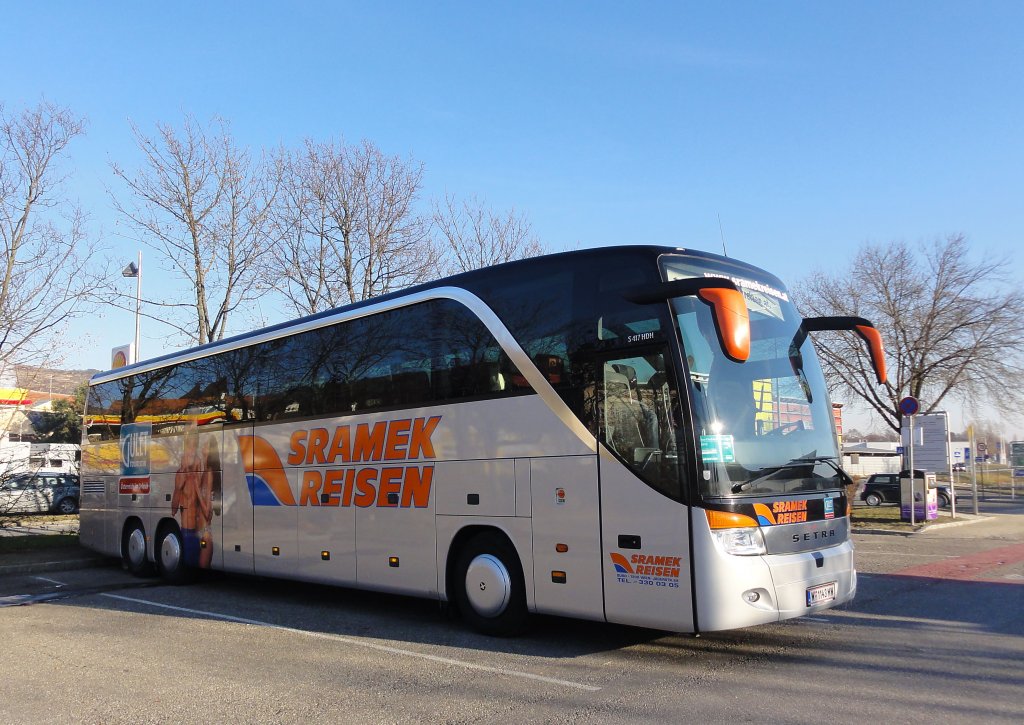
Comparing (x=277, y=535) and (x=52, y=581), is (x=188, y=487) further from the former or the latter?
(x=52, y=581)

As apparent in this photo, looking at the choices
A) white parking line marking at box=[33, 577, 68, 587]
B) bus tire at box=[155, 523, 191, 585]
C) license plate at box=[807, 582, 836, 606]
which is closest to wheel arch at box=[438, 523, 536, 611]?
license plate at box=[807, 582, 836, 606]

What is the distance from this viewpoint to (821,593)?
7031 mm

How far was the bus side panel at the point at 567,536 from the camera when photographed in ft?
23.9

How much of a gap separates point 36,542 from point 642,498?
54.4ft

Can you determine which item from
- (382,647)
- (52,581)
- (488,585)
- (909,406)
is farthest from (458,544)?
(909,406)

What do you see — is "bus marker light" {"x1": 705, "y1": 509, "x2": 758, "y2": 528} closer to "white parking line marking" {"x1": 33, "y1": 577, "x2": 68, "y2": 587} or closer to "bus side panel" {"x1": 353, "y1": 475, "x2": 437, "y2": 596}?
"bus side panel" {"x1": 353, "y1": 475, "x2": 437, "y2": 596}

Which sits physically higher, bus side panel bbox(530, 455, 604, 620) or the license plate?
bus side panel bbox(530, 455, 604, 620)

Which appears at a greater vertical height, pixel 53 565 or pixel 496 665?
pixel 496 665

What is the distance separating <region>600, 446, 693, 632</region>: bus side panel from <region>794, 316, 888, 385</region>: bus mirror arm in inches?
92.4

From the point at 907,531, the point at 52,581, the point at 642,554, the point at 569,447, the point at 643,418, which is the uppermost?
the point at 643,418

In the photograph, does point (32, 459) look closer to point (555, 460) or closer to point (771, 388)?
point (555, 460)

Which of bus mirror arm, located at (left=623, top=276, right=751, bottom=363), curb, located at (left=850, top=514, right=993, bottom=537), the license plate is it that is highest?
bus mirror arm, located at (left=623, top=276, right=751, bottom=363)

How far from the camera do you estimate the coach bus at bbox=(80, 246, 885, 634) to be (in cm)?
670

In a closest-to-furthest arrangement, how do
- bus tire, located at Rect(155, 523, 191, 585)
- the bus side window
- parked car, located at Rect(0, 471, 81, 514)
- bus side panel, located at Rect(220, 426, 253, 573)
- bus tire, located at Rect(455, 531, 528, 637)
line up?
the bus side window, bus tire, located at Rect(455, 531, 528, 637), bus side panel, located at Rect(220, 426, 253, 573), bus tire, located at Rect(155, 523, 191, 585), parked car, located at Rect(0, 471, 81, 514)
